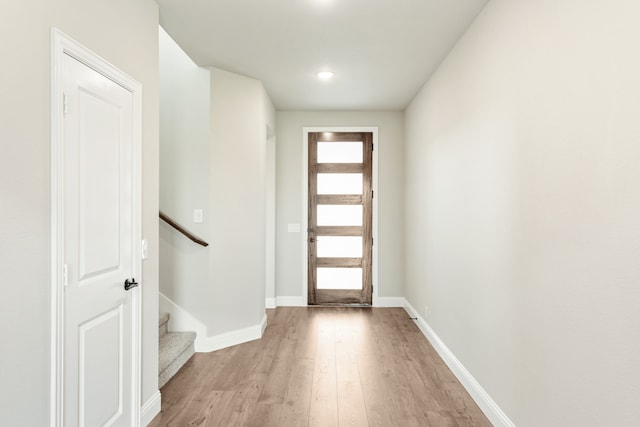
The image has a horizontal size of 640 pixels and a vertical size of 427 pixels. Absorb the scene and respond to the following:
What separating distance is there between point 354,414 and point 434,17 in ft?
9.00

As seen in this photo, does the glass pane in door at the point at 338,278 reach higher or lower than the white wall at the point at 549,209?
lower

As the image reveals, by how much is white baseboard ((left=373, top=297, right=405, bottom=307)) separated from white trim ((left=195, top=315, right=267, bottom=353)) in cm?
186

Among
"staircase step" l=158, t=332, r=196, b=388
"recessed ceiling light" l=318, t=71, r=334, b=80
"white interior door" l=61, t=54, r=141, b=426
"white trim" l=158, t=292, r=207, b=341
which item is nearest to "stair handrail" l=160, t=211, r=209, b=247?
"white trim" l=158, t=292, r=207, b=341

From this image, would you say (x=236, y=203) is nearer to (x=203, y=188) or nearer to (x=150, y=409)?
(x=203, y=188)

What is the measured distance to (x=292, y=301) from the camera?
18.2ft

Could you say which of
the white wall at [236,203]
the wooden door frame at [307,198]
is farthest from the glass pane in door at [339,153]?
the white wall at [236,203]

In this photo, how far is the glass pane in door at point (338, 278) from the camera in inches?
220

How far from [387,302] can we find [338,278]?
2.47ft

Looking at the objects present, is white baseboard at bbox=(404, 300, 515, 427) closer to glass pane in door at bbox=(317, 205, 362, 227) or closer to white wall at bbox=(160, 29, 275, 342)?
glass pane in door at bbox=(317, 205, 362, 227)

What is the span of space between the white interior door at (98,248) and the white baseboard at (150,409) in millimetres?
106

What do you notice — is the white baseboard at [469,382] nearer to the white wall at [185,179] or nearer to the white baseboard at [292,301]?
the white baseboard at [292,301]

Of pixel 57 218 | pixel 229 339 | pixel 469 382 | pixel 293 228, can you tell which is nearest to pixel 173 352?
pixel 229 339

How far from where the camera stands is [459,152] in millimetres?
3195

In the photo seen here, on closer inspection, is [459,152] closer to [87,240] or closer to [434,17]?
[434,17]
